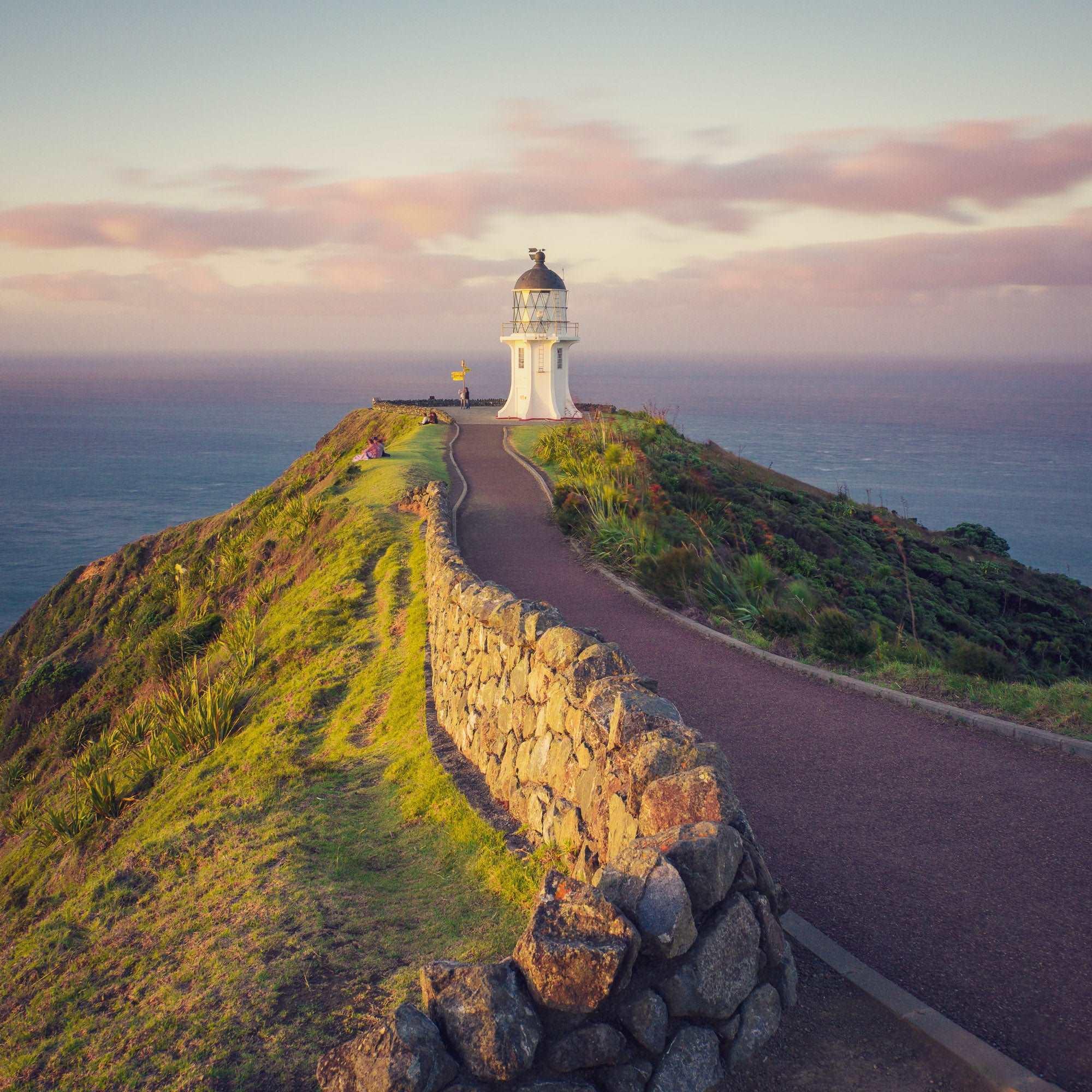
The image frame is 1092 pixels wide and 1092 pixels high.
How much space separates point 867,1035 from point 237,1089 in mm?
3027

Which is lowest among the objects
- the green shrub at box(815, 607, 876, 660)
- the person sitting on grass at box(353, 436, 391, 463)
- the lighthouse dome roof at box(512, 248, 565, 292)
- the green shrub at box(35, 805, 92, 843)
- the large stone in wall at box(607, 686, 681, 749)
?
the green shrub at box(35, 805, 92, 843)

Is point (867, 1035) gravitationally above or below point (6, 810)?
above

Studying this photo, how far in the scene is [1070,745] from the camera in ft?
24.9

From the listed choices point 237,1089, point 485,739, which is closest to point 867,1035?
point 237,1089

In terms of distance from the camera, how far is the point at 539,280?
132ft

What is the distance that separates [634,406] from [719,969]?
409 ft

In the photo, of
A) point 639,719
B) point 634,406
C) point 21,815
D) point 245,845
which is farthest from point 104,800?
point 634,406

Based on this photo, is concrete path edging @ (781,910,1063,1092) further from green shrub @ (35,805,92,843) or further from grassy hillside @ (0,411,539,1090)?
green shrub @ (35,805,92,843)

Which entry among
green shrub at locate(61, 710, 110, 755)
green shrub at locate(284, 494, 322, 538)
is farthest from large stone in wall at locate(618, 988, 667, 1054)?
green shrub at locate(284, 494, 322, 538)

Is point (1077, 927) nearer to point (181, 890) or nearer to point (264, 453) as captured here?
point (181, 890)

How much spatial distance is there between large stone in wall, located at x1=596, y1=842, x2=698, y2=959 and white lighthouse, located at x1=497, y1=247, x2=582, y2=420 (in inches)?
1444

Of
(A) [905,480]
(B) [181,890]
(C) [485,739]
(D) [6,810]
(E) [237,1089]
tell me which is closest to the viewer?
(E) [237,1089]

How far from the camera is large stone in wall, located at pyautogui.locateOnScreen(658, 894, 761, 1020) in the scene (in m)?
3.81

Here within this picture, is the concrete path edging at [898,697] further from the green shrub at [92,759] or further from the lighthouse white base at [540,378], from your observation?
the lighthouse white base at [540,378]
